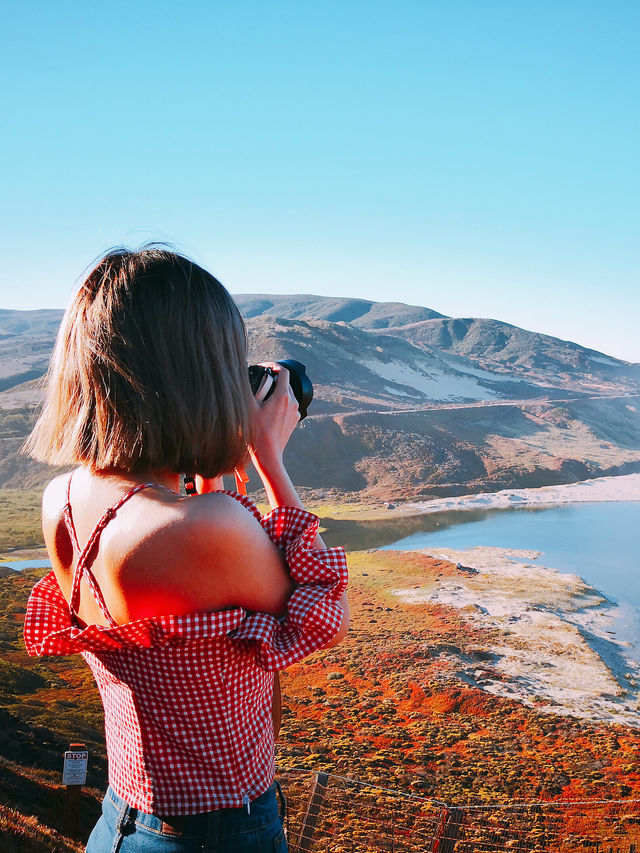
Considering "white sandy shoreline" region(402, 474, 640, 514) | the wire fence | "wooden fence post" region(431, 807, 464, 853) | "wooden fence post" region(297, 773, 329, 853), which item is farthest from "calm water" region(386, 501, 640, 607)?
"wooden fence post" region(297, 773, 329, 853)

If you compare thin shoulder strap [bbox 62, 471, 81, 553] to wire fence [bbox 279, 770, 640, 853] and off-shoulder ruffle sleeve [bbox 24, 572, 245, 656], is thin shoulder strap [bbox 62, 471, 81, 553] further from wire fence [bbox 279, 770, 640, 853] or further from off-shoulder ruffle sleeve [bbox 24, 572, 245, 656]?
wire fence [bbox 279, 770, 640, 853]

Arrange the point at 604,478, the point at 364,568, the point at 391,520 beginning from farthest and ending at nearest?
the point at 604,478 → the point at 391,520 → the point at 364,568

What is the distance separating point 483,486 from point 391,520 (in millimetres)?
6443


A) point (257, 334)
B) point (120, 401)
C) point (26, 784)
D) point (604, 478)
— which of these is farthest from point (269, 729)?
point (257, 334)

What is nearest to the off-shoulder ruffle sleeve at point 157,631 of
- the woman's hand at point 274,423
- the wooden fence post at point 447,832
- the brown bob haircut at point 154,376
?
the brown bob haircut at point 154,376

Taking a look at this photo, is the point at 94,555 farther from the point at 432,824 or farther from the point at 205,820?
the point at 432,824

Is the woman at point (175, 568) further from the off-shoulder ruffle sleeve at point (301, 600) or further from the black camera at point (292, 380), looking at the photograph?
the black camera at point (292, 380)

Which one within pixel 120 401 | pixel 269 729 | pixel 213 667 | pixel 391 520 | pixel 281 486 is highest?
pixel 120 401

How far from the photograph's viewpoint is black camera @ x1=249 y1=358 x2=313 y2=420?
96 centimetres

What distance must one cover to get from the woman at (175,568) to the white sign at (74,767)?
2.48m

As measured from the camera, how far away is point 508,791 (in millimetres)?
6289

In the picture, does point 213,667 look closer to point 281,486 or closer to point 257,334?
point 281,486

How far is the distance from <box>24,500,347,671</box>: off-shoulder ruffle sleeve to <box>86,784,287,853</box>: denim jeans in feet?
0.54

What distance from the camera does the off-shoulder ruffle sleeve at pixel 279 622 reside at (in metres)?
0.66
